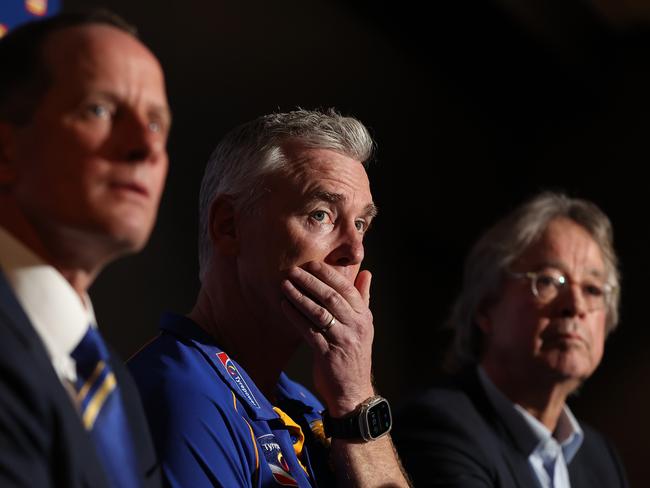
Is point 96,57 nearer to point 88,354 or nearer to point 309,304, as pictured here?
point 88,354

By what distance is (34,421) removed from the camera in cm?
103

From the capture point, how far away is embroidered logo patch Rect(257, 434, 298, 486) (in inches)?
67.4

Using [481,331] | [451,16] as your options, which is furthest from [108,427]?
[451,16]

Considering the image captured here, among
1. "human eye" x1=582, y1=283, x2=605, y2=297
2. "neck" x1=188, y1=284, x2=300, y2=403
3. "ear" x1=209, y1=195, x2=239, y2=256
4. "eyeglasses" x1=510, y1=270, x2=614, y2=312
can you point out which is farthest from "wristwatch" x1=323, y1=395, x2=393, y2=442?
"human eye" x1=582, y1=283, x2=605, y2=297

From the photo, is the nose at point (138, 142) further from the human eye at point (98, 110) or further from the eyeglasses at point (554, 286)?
the eyeglasses at point (554, 286)

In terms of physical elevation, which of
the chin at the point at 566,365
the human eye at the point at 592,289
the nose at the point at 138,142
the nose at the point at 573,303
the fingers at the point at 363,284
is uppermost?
the nose at the point at 138,142

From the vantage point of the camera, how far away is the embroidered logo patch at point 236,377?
1.77 m

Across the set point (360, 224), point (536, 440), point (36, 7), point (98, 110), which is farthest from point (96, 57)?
point (536, 440)

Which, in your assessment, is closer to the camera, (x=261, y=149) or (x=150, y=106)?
(x=150, y=106)

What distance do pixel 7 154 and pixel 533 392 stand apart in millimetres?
1946

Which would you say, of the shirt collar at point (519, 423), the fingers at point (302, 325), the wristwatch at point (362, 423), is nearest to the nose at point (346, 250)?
the fingers at point (302, 325)

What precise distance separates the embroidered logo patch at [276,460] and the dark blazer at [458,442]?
721 mm

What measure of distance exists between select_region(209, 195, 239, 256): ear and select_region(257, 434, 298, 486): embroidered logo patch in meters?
0.37

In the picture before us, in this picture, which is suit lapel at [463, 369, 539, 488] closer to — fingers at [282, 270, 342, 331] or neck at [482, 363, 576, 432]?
neck at [482, 363, 576, 432]
